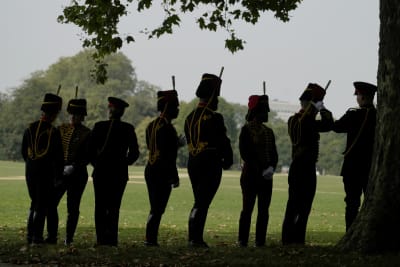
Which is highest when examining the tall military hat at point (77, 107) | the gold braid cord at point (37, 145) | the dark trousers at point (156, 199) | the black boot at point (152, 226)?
the tall military hat at point (77, 107)

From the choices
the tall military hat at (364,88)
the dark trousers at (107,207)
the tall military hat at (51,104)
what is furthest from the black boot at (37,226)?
the tall military hat at (364,88)

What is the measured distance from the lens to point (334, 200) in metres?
39.3

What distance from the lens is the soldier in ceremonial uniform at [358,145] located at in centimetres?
1214

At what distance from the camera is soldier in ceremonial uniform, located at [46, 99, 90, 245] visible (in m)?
12.5

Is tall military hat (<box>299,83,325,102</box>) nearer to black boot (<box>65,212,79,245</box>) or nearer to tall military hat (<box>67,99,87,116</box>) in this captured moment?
tall military hat (<box>67,99,87,116</box>)

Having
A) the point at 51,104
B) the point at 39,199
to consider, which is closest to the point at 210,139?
the point at 51,104

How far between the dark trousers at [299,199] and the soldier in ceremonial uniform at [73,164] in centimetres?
304

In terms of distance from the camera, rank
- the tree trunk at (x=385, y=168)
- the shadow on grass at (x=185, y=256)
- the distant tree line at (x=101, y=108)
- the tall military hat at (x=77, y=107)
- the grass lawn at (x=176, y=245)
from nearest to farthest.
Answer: the shadow on grass at (x=185, y=256) → the grass lawn at (x=176, y=245) → the tree trunk at (x=385, y=168) → the tall military hat at (x=77, y=107) → the distant tree line at (x=101, y=108)

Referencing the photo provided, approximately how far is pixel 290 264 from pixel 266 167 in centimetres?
254

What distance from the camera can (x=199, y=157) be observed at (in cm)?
1215

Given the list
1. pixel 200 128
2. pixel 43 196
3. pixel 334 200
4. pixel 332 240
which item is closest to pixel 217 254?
pixel 200 128

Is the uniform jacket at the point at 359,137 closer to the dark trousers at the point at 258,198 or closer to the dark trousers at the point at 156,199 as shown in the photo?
the dark trousers at the point at 258,198

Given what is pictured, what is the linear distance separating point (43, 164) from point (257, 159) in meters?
3.11

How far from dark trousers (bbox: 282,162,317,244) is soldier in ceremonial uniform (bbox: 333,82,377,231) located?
53 centimetres
